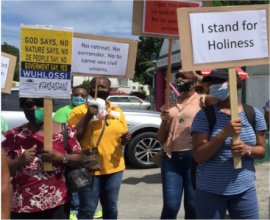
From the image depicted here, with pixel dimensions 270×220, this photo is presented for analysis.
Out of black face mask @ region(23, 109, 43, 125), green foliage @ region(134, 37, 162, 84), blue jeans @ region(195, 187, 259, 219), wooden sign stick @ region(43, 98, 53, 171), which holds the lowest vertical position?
blue jeans @ region(195, 187, 259, 219)

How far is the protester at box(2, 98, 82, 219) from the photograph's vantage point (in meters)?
3.33

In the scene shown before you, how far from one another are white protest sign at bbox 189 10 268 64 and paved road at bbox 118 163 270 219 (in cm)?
293

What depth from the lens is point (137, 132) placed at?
30.5 feet

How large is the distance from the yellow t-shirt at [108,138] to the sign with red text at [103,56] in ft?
1.16

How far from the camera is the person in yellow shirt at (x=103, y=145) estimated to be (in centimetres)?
428

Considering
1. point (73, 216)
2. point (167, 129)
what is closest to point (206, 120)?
point (167, 129)

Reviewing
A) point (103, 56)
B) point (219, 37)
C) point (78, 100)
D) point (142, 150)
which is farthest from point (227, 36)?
point (142, 150)

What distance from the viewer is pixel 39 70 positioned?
3.57 meters

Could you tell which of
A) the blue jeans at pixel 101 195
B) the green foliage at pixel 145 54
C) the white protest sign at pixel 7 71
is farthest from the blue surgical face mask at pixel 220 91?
the green foliage at pixel 145 54

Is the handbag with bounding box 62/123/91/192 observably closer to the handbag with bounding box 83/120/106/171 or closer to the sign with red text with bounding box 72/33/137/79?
the handbag with bounding box 83/120/106/171

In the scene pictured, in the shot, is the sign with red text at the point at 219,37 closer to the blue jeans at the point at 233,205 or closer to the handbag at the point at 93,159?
the blue jeans at the point at 233,205

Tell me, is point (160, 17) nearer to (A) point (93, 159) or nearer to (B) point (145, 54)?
(A) point (93, 159)

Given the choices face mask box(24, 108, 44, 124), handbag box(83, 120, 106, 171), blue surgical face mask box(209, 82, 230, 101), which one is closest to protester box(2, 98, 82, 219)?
face mask box(24, 108, 44, 124)

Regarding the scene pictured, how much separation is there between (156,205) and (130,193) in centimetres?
86
